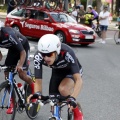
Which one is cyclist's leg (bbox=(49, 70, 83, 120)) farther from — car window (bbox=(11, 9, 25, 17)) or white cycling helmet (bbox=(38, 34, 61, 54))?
car window (bbox=(11, 9, 25, 17))

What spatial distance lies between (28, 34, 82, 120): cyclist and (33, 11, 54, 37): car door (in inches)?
444

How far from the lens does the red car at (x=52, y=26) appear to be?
15328 mm

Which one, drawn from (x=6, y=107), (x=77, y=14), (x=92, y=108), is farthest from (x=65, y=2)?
(x=6, y=107)

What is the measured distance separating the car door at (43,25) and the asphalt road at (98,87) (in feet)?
6.42

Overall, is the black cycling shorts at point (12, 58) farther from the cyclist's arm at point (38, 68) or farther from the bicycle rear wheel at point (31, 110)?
the cyclist's arm at point (38, 68)

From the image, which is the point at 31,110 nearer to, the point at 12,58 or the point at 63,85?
the point at 12,58

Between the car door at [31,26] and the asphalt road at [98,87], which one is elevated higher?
the car door at [31,26]

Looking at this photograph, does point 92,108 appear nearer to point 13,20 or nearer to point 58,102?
point 58,102

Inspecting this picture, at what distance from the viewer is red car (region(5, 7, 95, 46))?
50.3 ft

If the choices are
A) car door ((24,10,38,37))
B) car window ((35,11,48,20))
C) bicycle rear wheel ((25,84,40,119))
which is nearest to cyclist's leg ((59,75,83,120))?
bicycle rear wheel ((25,84,40,119))

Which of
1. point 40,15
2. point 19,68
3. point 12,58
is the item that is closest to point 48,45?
point 19,68

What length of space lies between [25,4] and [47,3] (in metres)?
1.10

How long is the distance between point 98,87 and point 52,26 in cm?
795

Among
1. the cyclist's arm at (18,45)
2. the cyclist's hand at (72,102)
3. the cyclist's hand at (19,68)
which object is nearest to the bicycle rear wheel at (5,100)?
the cyclist's hand at (19,68)
